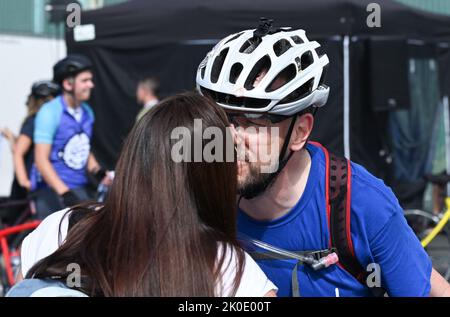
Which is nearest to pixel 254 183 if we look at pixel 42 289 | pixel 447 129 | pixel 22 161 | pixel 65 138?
pixel 42 289

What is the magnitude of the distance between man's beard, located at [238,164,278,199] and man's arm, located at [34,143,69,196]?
12.2 ft

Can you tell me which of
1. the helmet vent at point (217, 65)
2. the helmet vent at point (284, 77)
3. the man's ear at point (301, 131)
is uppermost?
the helmet vent at point (217, 65)

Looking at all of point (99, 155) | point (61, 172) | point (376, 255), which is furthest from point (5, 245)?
point (376, 255)

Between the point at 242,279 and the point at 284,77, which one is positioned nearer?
the point at 242,279

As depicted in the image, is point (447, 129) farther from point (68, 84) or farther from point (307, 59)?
point (307, 59)

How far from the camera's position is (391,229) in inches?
97.5

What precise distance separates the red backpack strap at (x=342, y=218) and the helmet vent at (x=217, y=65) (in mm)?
503

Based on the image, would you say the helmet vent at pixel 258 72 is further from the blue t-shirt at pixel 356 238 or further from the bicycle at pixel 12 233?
the bicycle at pixel 12 233

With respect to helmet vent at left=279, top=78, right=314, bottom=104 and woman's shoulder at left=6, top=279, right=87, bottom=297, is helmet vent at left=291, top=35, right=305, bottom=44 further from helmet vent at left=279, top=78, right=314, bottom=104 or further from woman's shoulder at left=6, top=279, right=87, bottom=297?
woman's shoulder at left=6, top=279, right=87, bottom=297

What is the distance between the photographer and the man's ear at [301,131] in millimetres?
2668

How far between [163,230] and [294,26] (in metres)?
7.45

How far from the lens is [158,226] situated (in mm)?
1868

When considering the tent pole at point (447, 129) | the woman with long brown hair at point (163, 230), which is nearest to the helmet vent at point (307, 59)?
the woman with long brown hair at point (163, 230)

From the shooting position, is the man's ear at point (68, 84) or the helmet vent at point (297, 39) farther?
the man's ear at point (68, 84)
